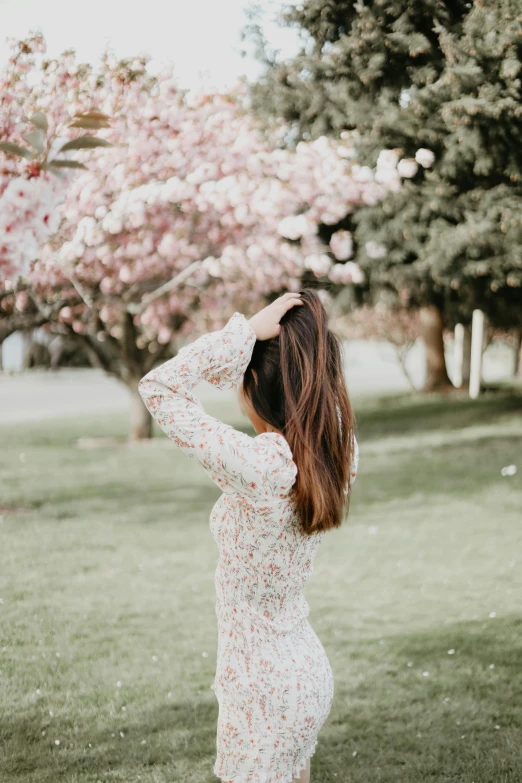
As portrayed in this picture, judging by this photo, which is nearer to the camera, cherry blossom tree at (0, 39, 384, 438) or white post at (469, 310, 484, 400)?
cherry blossom tree at (0, 39, 384, 438)

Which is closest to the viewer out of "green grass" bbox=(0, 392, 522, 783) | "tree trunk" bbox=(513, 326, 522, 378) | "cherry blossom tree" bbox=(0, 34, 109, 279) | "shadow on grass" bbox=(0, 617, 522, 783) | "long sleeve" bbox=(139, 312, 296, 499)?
"long sleeve" bbox=(139, 312, 296, 499)

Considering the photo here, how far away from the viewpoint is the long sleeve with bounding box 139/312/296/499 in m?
1.71

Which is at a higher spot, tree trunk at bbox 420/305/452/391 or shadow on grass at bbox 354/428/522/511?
tree trunk at bbox 420/305/452/391

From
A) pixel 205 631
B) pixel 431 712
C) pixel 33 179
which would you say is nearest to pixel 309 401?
pixel 33 179

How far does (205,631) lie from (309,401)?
3.10 metres

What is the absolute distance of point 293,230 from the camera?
7652 mm

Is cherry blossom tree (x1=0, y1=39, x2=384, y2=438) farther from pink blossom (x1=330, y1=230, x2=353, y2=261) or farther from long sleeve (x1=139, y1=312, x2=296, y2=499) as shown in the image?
long sleeve (x1=139, y1=312, x2=296, y2=499)

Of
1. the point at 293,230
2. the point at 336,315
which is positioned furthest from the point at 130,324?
the point at 293,230

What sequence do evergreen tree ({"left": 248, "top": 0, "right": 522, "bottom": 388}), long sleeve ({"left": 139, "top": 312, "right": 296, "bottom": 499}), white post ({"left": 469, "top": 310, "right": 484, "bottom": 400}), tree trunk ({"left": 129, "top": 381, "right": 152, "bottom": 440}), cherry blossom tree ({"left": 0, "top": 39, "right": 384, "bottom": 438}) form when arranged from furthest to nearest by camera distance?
1. white post ({"left": 469, "top": 310, "right": 484, "bottom": 400})
2. tree trunk ({"left": 129, "top": 381, "right": 152, "bottom": 440})
3. evergreen tree ({"left": 248, "top": 0, "right": 522, "bottom": 388})
4. cherry blossom tree ({"left": 0, "top": 39, "right": 384, "bottom": 438})
5. long sleeve ({"left": 139, "top": 312, "right": 296, "bottom": 499})

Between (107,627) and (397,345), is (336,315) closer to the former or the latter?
(397,345)

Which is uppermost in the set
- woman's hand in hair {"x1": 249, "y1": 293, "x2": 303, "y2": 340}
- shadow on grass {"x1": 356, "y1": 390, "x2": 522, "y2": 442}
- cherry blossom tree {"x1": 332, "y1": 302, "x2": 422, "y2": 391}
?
woman's hand in hair {"x1": 249, "y1": 293, "x2": 303, "y2": 340}

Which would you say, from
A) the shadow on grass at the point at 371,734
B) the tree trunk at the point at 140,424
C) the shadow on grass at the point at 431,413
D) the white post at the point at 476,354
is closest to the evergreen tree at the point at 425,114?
the shadow on grass at the point at 431,413

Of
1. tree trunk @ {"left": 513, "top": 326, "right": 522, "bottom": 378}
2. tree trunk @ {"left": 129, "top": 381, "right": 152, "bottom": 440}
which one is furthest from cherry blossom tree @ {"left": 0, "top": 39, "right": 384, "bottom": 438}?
tree trunk @ {"left": 513, "top": 326, "right": 522, "bottom": 378}

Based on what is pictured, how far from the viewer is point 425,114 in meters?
7.62
